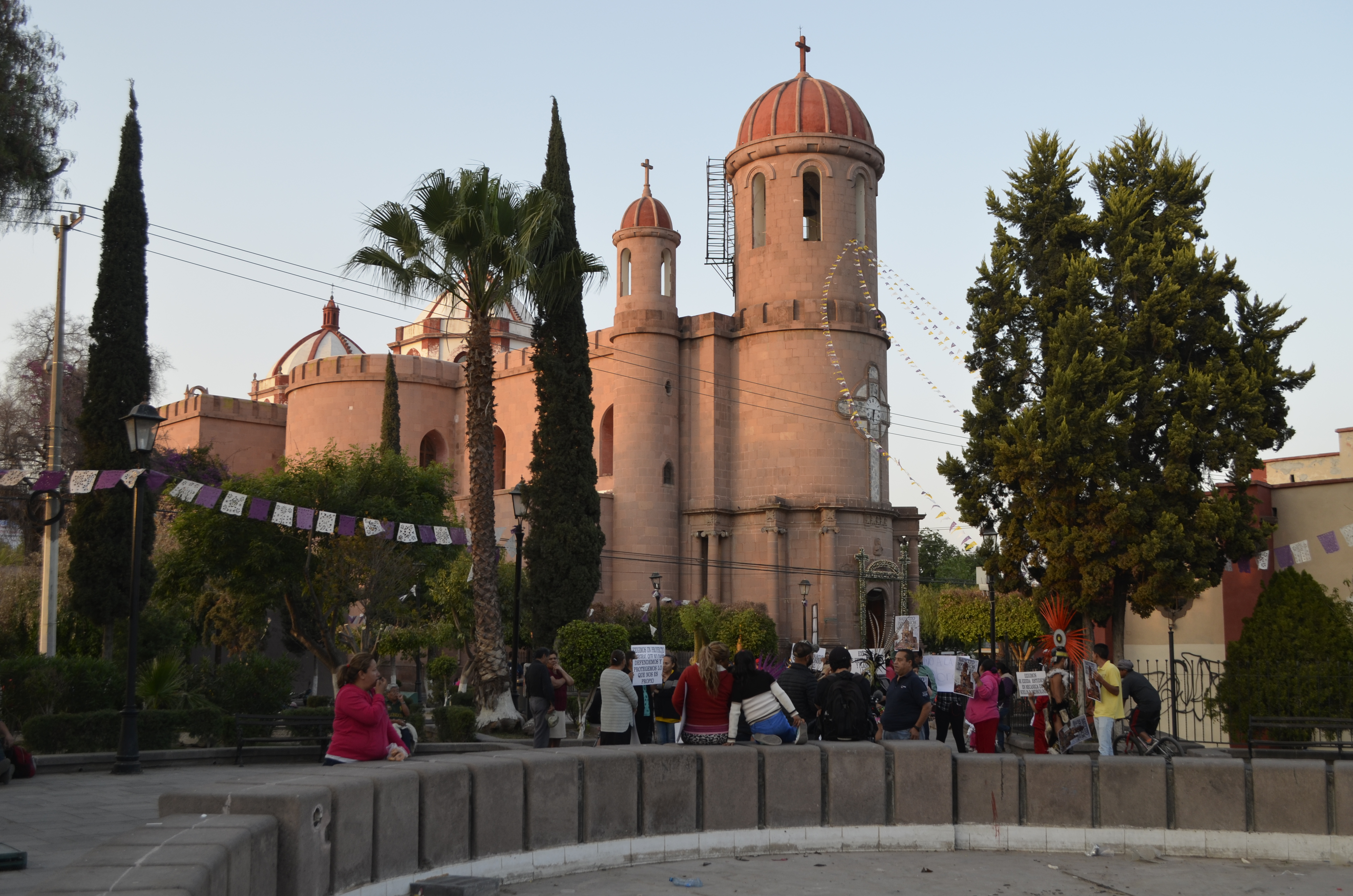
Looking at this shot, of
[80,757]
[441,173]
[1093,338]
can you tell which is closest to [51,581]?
[80,757]

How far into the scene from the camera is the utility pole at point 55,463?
67.4 ft

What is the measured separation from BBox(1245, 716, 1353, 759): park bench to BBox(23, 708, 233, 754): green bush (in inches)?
502

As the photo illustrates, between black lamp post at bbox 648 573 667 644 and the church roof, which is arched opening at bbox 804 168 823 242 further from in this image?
the church roof

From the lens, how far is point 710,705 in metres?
9.85

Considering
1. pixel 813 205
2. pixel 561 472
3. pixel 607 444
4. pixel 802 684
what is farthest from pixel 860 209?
pixel 802 684

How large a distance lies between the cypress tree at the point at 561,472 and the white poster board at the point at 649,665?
12.9 m

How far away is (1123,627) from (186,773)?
1581 centimetres

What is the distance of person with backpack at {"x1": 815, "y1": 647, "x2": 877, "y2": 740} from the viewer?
977 centimetres

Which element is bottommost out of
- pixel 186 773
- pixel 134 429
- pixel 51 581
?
pixel 186 773

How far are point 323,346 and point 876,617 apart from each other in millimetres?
41212

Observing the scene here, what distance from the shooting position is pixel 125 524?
20484mm

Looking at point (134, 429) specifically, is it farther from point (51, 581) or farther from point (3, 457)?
point (3, 457)


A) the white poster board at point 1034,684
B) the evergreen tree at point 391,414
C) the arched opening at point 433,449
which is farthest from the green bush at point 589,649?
the arched opening at point 433,449

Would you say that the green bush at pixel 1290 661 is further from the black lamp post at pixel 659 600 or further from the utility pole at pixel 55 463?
the utility pole at pixel 55 463
